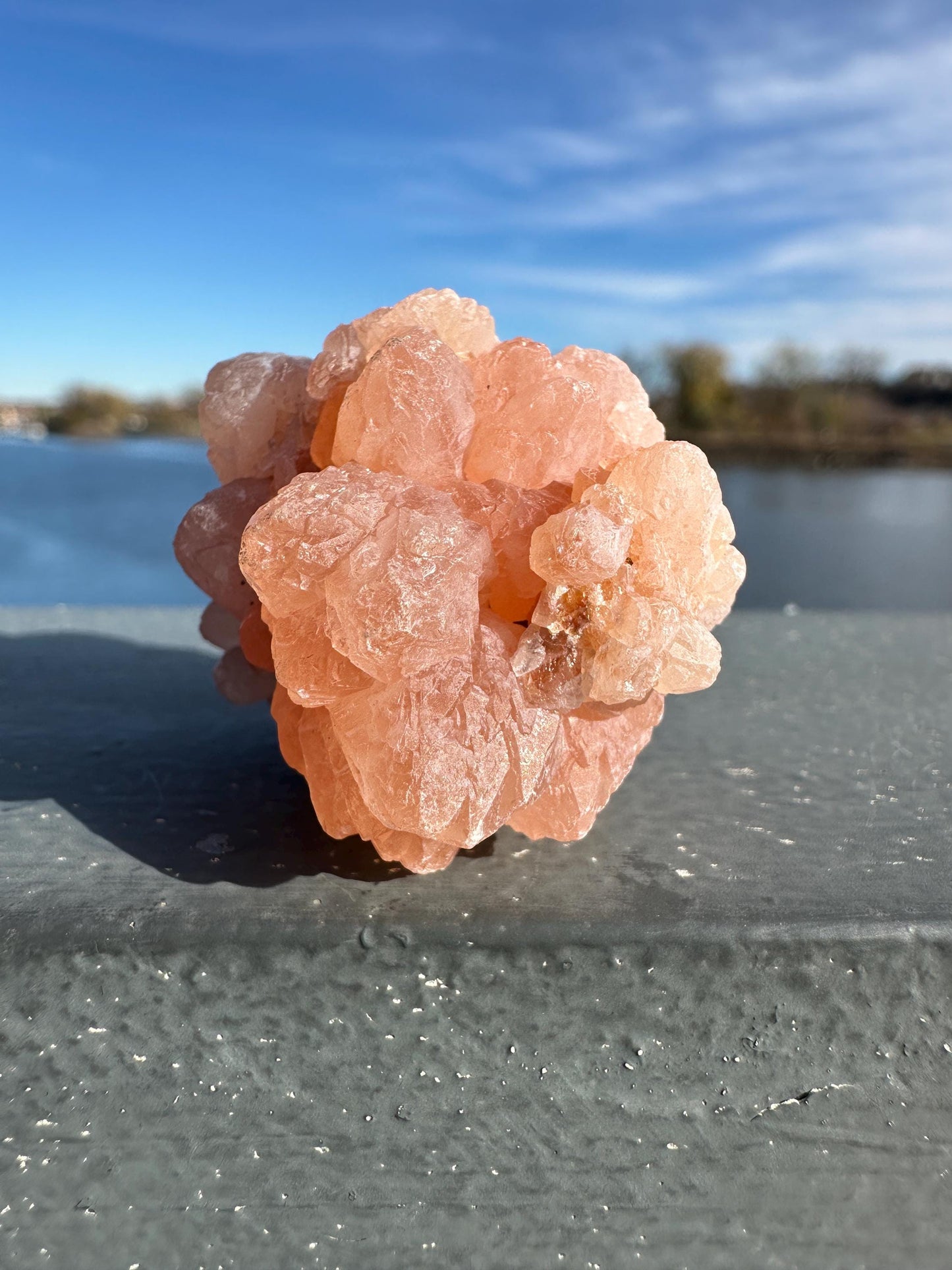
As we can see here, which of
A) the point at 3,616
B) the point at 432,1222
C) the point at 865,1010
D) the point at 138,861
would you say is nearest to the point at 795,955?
the point at 865,1010

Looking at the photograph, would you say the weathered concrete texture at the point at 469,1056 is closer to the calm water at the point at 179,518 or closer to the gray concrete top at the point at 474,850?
the gray concrete top at the point at 474,850

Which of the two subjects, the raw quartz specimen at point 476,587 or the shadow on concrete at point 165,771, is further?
the shadow on concrete at point 165,771

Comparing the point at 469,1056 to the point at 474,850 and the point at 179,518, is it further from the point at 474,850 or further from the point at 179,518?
the point at 179,518

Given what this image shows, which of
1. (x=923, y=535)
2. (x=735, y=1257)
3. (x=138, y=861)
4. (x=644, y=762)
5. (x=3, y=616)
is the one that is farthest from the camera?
(x=923, y=535)

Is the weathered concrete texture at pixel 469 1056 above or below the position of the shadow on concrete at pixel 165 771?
below

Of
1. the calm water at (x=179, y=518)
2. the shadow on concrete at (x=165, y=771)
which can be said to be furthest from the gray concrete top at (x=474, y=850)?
the calm water at (x=179, y=518)

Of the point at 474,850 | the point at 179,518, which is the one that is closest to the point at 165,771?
the point at 474,850

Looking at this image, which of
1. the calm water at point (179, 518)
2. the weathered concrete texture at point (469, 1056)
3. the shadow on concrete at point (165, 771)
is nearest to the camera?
the weathered concrete texture at point (469, 1056)

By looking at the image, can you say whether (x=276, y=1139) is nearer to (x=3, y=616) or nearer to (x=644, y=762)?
(x=644, y=762)
